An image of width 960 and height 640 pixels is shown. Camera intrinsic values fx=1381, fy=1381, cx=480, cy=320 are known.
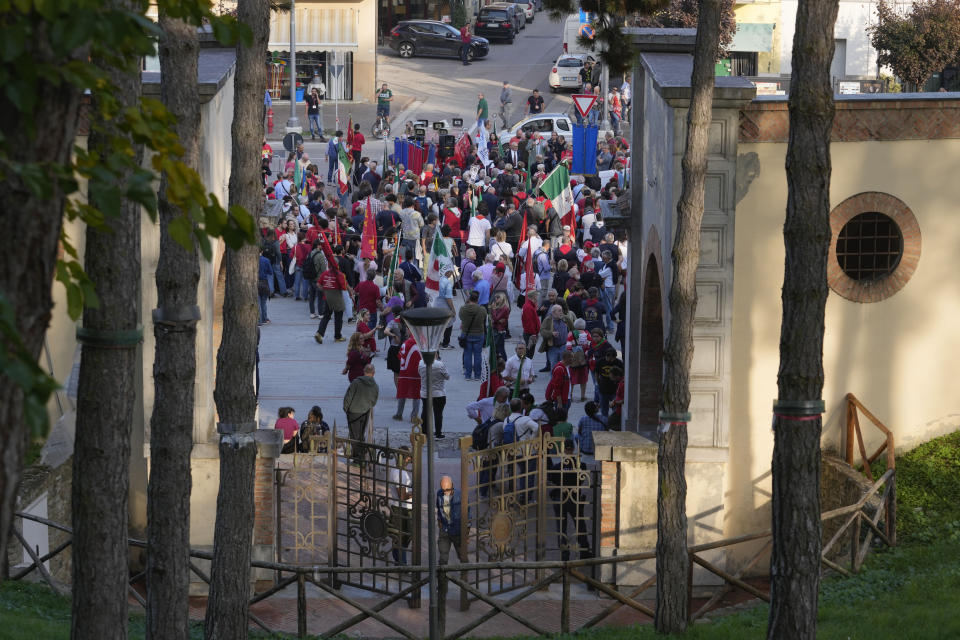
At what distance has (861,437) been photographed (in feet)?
48.4

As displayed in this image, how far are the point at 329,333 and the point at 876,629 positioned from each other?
15249 mm

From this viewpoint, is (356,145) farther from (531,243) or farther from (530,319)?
(530,319)

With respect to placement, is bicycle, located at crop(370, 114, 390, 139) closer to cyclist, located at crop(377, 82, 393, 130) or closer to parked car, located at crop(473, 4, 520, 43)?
cyclist, located at crop(377, 82, 393, 130)

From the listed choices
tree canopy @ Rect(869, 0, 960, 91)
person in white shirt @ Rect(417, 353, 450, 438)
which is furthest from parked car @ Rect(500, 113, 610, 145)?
person in white shirt @ Rect(417, 353, 450, 438)

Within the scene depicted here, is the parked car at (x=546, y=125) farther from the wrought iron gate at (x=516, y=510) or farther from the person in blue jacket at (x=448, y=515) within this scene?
the person in blue jacket at (x=448, y=515)

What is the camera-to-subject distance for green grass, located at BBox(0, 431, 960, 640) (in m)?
11.2

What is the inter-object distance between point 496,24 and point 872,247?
49094mm

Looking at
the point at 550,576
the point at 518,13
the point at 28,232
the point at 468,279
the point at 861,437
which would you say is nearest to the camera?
the point at 28,232

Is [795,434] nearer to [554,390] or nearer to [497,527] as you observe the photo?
[497,527]

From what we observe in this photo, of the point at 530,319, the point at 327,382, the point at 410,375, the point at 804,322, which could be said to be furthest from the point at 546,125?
the point at 804,322

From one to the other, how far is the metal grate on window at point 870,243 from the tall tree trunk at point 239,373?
7.07 m

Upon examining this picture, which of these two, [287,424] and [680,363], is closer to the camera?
[680,363]

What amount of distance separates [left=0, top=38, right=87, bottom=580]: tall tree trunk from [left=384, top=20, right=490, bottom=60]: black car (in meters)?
55.3

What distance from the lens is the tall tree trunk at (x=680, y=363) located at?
1214 cm
